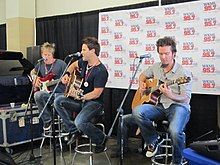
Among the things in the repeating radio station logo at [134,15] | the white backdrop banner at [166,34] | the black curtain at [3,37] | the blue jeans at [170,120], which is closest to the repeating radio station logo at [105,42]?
the white backdrop banner at [166,34]

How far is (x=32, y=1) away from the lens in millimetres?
6113

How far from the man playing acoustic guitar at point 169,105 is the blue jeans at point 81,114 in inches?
19.2

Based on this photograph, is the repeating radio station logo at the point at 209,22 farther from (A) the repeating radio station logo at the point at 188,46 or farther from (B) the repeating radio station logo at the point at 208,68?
(B) the repeating radio station logo at the point at 208,68

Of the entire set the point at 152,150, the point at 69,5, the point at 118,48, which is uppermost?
the point at 69,5

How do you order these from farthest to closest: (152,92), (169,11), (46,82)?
(46,82) < (169,11) < (152,92)

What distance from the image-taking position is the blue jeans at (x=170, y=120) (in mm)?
2809

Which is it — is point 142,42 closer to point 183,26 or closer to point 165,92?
point 183,26

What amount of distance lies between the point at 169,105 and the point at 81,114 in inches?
35.9

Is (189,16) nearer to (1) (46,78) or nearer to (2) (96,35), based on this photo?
(2) (96,35)

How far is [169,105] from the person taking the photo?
121 inches

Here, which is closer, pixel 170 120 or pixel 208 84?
pixel 170 120

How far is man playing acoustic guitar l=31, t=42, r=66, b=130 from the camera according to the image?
13.3ft

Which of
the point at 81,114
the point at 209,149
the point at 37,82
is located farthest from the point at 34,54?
the point at 209,149

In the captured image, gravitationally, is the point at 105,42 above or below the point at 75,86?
above
